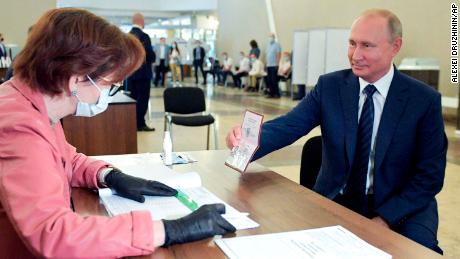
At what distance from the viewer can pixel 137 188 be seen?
149cm

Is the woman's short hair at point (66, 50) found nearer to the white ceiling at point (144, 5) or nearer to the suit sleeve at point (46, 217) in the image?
the suit sleeve at point (46, 217)

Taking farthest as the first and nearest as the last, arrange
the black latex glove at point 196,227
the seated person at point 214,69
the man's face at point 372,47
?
the seated person at point 214,69
the man's face at point 372,47
the black latex glove at point 196,227

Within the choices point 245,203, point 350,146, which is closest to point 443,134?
point 350,146

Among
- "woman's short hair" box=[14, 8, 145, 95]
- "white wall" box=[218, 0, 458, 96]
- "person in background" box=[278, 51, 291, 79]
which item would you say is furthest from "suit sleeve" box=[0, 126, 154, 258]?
"person in background" box=[278, 51, 291, 79]

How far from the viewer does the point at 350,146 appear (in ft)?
6.28

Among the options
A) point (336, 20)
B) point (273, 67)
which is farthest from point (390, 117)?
point (273, 67)

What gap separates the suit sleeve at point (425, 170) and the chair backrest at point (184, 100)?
143 inches

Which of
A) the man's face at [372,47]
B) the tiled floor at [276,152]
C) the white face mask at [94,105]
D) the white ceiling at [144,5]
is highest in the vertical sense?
the white ceiling at [144,5]

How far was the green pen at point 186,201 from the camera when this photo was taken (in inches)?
55.0

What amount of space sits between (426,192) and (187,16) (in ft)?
71.3

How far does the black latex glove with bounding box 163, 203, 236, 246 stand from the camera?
1141mm

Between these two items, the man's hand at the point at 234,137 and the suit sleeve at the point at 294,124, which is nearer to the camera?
the man's hand at the point at 234,137

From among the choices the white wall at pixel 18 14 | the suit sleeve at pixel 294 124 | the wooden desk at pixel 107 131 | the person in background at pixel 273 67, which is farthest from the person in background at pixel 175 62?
the suit sleeve at pixel 294 124

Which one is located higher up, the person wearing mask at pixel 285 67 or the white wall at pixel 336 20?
the white wall at pixel 336 20
